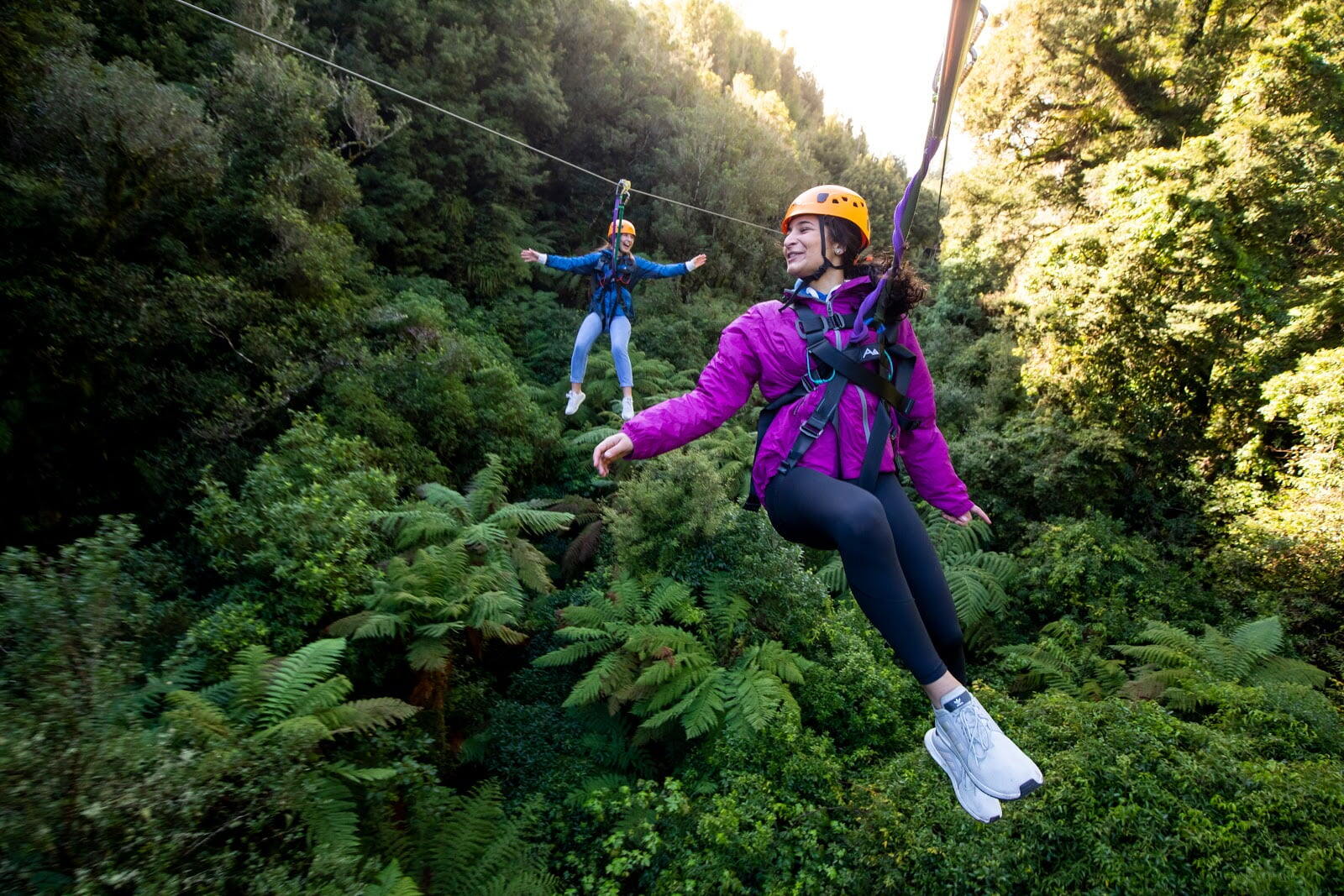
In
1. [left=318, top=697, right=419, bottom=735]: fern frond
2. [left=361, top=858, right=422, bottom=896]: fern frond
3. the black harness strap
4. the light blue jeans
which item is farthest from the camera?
the light blue jeans

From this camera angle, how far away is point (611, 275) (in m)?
8.02

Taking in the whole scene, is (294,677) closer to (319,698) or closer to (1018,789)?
(319,698)

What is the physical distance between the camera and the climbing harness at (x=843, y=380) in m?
2.71

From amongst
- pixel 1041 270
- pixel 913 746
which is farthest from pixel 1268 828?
pixel 1041 270

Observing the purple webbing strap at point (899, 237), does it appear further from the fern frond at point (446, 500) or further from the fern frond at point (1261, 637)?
the fern frond at point (1261, 637)

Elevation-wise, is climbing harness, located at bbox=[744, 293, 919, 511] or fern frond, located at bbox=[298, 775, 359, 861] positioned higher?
climbing harness, located at bbox=[744, 293, 919, 511]

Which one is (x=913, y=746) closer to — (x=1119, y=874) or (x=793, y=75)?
(x=1119, y=874)

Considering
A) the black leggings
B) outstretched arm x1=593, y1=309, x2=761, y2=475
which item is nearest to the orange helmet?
outstretched arm x1=593, y1=309, x2=761, y2=475

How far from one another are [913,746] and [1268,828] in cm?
209

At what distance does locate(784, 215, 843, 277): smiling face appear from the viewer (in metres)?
3.01

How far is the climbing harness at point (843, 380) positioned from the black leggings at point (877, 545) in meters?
0.12

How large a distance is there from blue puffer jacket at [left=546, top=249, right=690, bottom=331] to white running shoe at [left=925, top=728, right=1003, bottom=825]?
582 cm

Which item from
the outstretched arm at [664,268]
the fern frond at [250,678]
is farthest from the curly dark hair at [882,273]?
the outstretched arm at [664,268]

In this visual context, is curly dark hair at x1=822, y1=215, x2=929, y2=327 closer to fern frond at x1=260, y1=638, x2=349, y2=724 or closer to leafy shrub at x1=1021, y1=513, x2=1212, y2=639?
fern frond at x1=260, y1=638, x2=349, y2=724
